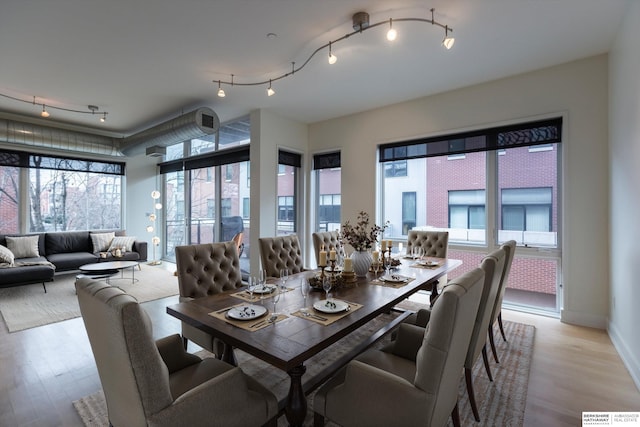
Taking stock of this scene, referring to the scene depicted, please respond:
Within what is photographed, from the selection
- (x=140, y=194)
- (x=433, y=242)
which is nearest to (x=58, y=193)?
(x=140, y=194)

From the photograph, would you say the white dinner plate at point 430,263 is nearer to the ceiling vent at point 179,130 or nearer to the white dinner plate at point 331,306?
the white dinner plate at point 331,306

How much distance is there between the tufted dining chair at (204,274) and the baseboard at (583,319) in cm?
369

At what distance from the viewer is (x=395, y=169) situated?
497 centimetres

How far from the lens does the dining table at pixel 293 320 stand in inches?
53.8

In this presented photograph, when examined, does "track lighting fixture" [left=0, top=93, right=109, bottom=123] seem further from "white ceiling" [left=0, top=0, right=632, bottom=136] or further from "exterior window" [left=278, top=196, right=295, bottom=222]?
"exterior window" [left=278, top=196, right=295, bottom=222]

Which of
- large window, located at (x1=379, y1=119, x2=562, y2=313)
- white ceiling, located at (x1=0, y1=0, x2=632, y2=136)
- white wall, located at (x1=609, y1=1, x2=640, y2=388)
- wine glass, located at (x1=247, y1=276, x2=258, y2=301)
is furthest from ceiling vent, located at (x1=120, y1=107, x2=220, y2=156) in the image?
white wall, located at (x1=609, y1=1, x2=640, y2=388)

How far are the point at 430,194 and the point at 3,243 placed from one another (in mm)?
7286

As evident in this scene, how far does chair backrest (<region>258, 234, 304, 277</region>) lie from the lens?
10.2 ft

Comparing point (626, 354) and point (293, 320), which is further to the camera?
point (626, 354)

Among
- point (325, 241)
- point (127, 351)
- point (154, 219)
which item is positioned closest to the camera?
point (127, 351)

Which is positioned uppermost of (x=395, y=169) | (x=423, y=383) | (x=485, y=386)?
(x=395, y=169)

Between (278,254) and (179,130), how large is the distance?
9.80ft

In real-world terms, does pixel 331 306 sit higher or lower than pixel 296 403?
higher

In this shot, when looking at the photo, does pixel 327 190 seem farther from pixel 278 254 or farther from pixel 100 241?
pixel 100 241
